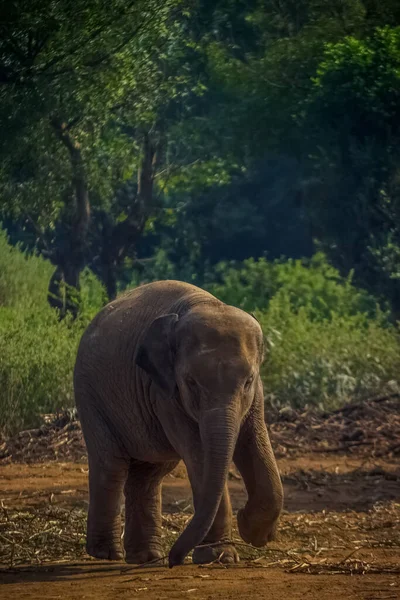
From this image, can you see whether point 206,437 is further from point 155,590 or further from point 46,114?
point 46,114

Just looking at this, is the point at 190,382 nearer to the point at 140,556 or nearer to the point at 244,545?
the point at 244,545

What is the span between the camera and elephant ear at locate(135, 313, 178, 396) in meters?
7.48

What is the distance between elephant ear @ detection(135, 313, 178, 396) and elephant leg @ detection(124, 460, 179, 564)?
1263 millimetres

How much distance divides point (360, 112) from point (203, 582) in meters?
19.2

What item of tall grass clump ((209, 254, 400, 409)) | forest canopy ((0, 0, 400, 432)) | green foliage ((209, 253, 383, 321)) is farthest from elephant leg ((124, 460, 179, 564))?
green foliage ((209, 253, 383, 321))

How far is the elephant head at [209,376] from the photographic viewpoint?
268 inches

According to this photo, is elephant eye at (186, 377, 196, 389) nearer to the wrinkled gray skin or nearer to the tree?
the wrinkled gray skin

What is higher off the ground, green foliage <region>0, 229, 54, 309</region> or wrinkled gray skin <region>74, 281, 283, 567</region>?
wrinkled gray skin <region>74, 281, 283, 567</region>

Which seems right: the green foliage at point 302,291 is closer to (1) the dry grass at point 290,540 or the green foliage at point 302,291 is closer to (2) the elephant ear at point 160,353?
(1) the dry grass at point 290,540

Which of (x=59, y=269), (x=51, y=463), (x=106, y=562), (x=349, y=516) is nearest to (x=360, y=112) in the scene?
(x=59, y=269)

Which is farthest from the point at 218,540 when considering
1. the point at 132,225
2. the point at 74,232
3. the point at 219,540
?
the point at 132,225

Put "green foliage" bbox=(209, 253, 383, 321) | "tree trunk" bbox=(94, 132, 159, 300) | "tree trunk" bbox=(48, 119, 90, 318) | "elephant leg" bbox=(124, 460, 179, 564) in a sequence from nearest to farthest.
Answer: "elephant leg" bbox=(124, 460, 179, 564) < "tree trunk" bbox=(48, 119, 90, 318) < "green foliage" bbox=(209, 253, 383, 321) < "tree trunk" bbox=(94, 132, 159, 300)

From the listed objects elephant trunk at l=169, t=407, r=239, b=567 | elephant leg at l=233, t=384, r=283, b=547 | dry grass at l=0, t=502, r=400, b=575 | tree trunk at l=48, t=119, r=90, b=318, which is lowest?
tree trunk at l=48, t=119, r=90, b=318

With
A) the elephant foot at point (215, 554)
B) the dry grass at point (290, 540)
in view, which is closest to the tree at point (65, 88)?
→ the dry grass at point (290, 540)
